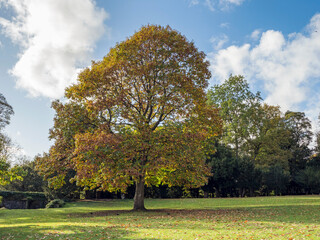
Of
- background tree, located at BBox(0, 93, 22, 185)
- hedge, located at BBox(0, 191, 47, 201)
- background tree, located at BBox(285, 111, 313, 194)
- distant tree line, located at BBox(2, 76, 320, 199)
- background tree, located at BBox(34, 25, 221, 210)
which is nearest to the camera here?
background tree, located at BBox(0, 93, 22, 185)

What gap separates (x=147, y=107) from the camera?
2105cm

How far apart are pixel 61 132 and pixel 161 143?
338 inches

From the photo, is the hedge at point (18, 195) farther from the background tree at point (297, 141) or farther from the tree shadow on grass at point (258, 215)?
the background tree at point (297, 141)

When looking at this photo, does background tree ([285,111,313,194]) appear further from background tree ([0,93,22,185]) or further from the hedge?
background tree ([0,93,22,185])

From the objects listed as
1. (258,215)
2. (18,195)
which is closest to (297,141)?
(258,215)

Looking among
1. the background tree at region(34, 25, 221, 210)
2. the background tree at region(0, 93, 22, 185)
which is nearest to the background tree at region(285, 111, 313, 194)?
the background tree at region(34, 25, 221, 210)

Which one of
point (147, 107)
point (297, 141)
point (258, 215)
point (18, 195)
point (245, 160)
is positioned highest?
point (297, 141)

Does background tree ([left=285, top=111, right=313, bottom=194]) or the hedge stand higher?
background tree ([left=285, top=111, right=313, bottom=194])

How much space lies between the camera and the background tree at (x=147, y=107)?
18188 mm

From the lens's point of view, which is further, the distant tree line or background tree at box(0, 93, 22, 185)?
the distant tree line

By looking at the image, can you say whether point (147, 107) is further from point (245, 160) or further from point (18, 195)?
point (245, 160)

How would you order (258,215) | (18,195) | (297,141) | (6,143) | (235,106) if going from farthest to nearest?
1. (297,141)
2. (235,106)
3. (6,143)
4. (18,195)
5. (258,215)

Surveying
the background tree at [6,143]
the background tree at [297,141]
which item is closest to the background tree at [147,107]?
the background tree at [6,143]

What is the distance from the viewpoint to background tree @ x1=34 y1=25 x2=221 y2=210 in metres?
18.2
